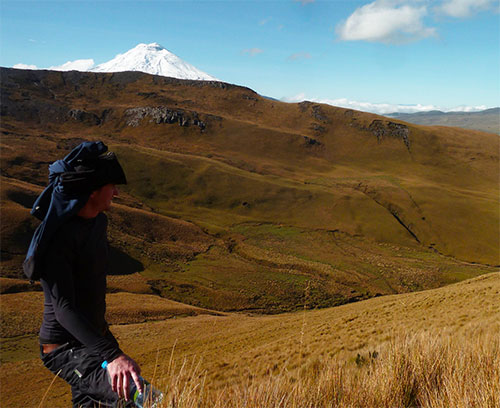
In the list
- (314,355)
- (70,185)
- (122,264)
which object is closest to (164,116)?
(122,264)

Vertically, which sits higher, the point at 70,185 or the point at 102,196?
the point at 70,185

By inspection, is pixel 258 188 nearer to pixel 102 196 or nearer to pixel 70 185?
pixel 102 196

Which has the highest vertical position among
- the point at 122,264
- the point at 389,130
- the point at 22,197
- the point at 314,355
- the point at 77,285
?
the point at 389,130

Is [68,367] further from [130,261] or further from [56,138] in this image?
[56,138]

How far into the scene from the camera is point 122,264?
178 ft

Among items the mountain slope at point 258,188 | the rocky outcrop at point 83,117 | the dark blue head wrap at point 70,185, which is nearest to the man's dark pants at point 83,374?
the dark blue head wrap at point 70,185

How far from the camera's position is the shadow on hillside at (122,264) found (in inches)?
2067

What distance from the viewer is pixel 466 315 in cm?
1559

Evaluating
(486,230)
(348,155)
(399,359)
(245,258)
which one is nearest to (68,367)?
(399,359)

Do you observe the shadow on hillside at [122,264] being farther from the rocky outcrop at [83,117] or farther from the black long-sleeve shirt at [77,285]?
the rocky outcrop at [83,117]

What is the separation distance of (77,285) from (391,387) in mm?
3001

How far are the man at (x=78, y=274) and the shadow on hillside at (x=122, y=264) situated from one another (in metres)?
51.9

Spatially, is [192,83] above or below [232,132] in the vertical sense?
above

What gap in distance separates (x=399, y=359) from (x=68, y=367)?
3.17 m
